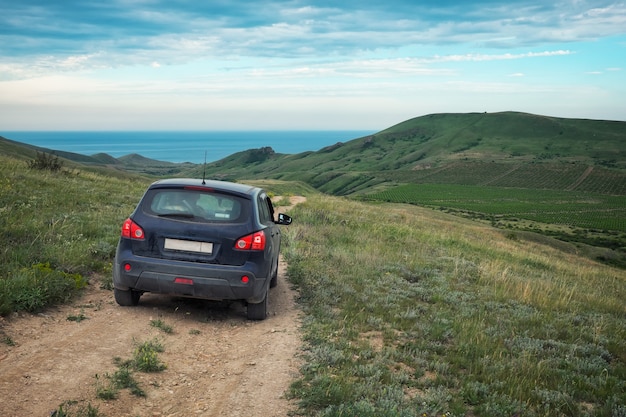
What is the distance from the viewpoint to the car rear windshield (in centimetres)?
764

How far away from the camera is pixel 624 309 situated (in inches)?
452

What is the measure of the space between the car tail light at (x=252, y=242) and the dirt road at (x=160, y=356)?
1.14 meters

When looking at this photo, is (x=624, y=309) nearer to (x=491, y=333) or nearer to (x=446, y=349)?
(x=491, y=333)

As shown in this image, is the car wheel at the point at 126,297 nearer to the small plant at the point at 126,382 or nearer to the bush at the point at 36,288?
the bush at the point at 36,288

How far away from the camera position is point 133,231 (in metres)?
7.55

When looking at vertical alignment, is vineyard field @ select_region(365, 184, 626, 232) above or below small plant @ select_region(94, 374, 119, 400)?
below

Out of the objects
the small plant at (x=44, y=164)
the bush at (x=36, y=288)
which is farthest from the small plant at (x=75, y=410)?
the small plant at (x=44, y=164)

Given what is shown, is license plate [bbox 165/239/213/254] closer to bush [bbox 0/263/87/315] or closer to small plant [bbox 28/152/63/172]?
bush [bbox 0/263/87/315]

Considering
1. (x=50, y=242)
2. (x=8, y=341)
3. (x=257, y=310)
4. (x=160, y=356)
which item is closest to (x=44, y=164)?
(x=50, y=242)

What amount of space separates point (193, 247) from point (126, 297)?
1.36 metres

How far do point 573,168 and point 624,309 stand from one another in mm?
178021

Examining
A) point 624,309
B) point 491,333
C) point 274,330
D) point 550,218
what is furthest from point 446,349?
point 550,218

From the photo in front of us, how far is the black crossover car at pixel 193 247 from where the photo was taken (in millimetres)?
7328

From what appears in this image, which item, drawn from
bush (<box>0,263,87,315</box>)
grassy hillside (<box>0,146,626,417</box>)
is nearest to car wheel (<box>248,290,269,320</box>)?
grassy hillside (<box>0,146,626,417</box>)
